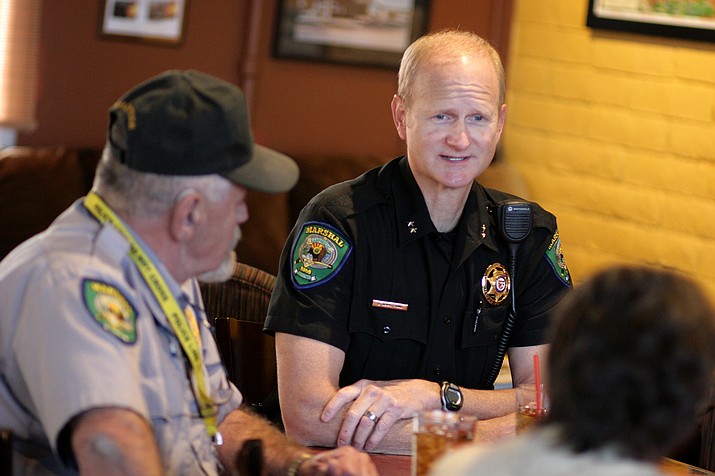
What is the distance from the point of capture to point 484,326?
247 centimetres

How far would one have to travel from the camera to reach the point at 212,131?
1655mm

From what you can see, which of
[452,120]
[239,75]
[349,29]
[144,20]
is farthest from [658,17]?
[144,20]

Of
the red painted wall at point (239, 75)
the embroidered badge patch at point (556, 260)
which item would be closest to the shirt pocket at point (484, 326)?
the embroidered badge patch at point (556, 260)

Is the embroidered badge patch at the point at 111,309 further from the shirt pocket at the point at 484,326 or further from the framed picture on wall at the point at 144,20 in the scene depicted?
the framed picture on wall at the point at 144,20

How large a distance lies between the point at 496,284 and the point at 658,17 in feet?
6.06

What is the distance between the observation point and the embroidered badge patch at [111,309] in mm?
1518

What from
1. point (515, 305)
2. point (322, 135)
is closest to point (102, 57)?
point (322, 135)

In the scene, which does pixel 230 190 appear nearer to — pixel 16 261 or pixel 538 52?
pixel 16 261

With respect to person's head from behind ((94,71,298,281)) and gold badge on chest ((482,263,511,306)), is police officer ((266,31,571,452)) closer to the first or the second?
gold badge on chest ((482,263,511,306))

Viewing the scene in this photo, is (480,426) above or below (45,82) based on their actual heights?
below

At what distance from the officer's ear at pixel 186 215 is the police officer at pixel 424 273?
654mm

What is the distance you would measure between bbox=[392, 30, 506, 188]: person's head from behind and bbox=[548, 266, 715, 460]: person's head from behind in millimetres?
1283

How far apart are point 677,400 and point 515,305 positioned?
1343mm

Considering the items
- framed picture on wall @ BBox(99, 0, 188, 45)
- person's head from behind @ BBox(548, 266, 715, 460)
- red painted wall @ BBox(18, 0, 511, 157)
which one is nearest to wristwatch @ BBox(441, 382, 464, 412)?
person's head from behind @ BBox(548, 266, 715, 460)
